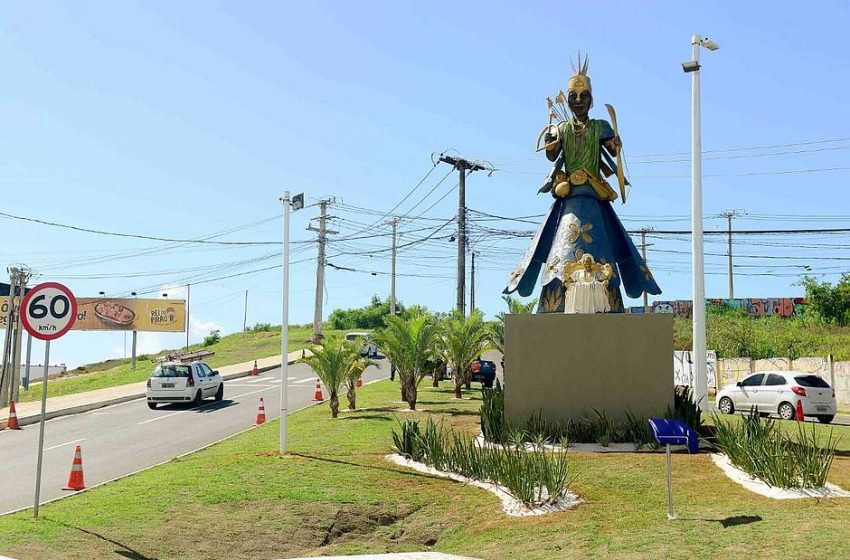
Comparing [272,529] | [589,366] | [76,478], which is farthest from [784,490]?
[76,478]

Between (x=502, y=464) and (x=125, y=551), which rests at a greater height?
(x=502, y=464)

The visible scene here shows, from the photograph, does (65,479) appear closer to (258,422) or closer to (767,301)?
(258,422)

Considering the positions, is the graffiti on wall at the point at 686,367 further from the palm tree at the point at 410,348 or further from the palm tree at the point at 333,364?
the palm tree at the point at 333,364

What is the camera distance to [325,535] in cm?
995

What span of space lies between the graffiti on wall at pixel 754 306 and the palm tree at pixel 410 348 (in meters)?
45.1

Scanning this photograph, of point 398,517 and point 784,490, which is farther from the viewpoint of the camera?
point 398,517

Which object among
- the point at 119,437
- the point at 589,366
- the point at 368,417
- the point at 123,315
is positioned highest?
the point at 123,315

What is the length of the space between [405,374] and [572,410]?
8.14 metres

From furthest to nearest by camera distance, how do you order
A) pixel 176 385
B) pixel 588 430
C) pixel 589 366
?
pixel 176 385
pixel 589 366
pixel 588 430

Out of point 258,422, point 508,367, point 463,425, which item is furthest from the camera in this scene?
point 258,422

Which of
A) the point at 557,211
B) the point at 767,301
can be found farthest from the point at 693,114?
the point at 767,301

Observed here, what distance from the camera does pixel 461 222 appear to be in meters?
35.9

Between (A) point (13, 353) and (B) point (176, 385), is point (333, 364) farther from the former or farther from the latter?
(A) point (13, 353)

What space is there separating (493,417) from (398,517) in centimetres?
546
